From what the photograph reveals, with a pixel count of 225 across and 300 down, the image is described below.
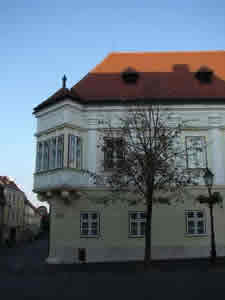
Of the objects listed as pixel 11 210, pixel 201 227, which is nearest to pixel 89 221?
pixel 201 227

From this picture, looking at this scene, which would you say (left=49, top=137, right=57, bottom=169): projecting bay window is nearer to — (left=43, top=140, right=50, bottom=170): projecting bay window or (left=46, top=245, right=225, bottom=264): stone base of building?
(left=43, top=140, right=50, bottom=170): projecting bay window

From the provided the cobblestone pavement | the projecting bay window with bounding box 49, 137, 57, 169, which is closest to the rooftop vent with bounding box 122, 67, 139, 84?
the projecting bay window with bounding box 49, 137, 57, 169

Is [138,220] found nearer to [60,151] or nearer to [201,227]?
[201,227]

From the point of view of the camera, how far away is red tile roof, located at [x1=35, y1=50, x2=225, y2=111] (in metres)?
22.8

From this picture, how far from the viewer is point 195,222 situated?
20969 millimetres

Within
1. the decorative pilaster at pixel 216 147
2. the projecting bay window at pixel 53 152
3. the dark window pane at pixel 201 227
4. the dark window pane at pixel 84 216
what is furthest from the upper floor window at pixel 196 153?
the projecting bay window at pixel 53 152

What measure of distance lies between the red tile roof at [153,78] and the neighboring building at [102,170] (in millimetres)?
72

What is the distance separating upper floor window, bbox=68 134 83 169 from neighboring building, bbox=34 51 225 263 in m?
0.06

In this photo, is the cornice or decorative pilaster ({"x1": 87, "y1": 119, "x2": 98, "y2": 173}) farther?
decorative pilaster ({"x1": 87, "y1": 119, "x2": 98, "y2": 173})

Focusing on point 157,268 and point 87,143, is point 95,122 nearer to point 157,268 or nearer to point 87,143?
point 87,143

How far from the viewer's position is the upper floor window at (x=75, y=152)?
21.2 m

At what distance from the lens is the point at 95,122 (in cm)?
2247

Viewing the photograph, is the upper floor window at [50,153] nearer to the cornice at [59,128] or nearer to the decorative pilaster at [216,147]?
the cornice at [59,128]

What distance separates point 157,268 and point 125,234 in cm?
447
